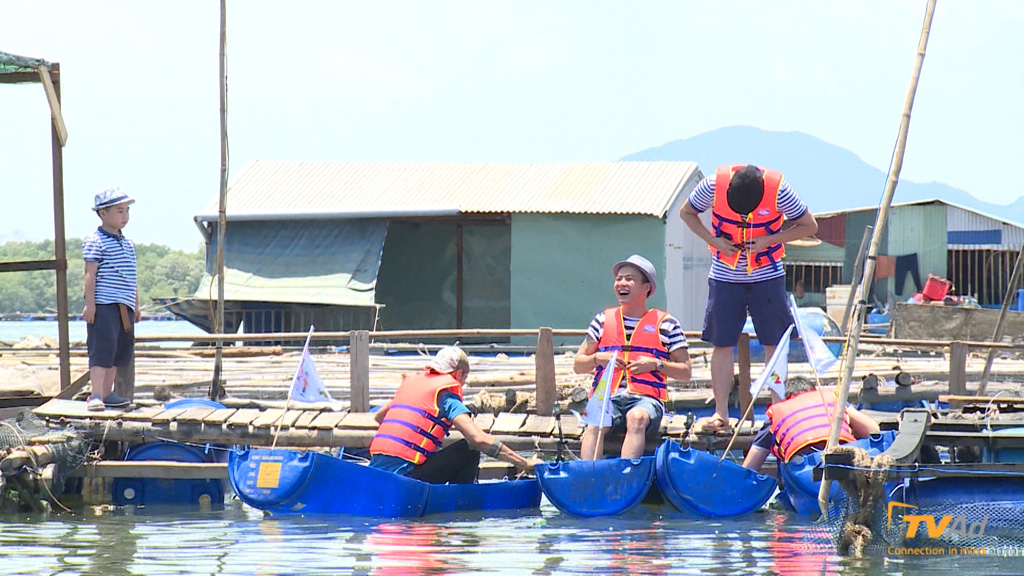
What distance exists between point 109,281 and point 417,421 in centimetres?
312

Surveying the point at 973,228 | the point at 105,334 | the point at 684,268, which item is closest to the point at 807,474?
the point at 105,334

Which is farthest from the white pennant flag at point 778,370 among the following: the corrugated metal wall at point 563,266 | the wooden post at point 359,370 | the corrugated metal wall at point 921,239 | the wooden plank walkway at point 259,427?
the corrugated metal wall at point 921,239

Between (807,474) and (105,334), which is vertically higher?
(105,334)

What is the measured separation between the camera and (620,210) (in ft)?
67.5

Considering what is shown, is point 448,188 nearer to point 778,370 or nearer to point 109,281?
point 109,281

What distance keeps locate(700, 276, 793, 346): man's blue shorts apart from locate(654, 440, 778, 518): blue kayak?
107 cm

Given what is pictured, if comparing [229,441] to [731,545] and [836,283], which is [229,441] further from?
[836,283]

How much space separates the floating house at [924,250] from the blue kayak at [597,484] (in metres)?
24.7

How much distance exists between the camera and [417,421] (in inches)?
348

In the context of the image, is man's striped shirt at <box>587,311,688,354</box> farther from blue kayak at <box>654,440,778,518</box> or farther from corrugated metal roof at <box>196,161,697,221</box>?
corrugated metal roof at <box>196,161,697,221</box>

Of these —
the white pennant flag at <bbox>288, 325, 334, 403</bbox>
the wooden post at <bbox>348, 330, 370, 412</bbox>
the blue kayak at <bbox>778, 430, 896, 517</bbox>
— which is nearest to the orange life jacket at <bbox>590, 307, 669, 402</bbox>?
the blue kayak at <bbox>778, 430, 896, 517</bbox>

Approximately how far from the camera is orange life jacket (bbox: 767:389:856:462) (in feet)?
27.1

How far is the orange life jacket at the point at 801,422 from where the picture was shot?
27.1 feet

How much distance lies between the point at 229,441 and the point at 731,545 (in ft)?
14.9
